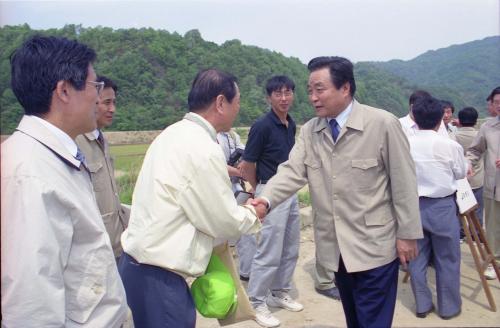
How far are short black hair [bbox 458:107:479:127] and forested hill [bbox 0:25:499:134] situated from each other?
17.1 m

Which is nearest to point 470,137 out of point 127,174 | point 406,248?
point 406,248

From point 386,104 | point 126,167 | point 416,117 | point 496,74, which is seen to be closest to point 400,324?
point 416,117

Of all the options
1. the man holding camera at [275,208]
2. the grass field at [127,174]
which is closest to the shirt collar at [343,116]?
the man holding camera at [275,208]

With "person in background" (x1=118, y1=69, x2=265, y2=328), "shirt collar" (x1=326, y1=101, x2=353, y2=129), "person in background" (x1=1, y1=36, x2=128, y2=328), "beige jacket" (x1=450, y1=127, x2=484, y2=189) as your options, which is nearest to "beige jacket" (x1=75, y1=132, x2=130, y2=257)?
"person in background" (x1=118, y1=69, x2=265, y2=328)

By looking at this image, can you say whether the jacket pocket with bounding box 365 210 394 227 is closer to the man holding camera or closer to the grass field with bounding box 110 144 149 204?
the man holding camera

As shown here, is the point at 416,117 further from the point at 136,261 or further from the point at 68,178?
the point at 68,178

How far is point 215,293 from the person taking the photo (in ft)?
7.07

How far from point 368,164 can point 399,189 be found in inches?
8.9

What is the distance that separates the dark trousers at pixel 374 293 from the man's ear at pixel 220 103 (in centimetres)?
119

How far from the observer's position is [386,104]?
39.4m

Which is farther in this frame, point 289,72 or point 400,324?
point 289,72

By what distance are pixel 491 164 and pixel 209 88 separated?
3.92m

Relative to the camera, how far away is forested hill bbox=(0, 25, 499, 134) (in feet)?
90.9

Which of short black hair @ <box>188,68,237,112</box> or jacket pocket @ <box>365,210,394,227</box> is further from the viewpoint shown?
jacket pocket @ <box>365,210,394,227</box>
